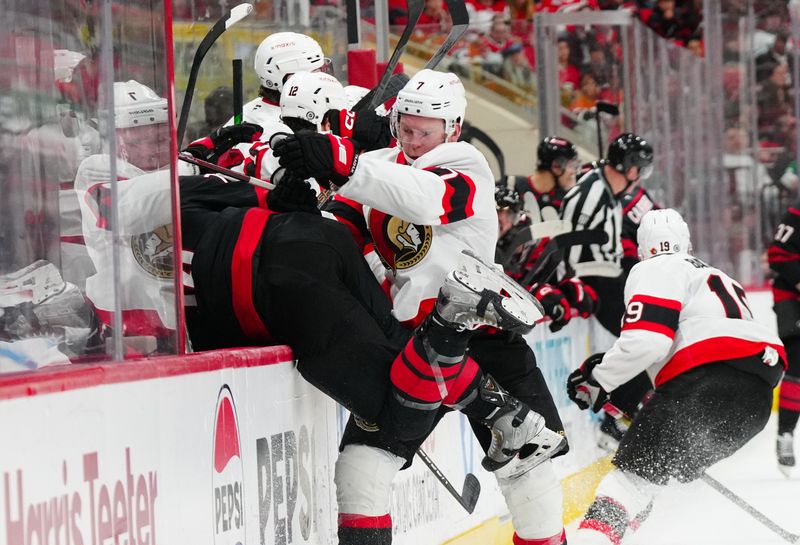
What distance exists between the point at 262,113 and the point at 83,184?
171 cm

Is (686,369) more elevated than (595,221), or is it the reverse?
(595,221)

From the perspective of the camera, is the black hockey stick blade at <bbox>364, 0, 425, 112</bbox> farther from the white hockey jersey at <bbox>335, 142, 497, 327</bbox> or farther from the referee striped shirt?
the referee striped shirt

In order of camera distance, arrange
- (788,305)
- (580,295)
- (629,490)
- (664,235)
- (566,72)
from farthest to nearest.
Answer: (566,72) < (788,305) < (580,295) < (664,235) < (629,490)

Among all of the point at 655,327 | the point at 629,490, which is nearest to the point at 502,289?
the point at 629,490

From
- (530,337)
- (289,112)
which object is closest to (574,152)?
(530,337)

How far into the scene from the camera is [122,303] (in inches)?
87.0

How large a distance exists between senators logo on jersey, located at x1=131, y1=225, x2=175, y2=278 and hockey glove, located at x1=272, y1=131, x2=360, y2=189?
0.33m

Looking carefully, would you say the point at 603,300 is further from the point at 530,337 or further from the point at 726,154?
the point at 726,154

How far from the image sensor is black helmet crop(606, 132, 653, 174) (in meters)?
6.15

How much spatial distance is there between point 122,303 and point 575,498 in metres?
3.07

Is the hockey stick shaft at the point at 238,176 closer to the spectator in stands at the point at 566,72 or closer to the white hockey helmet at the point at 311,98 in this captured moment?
the white hockey helmet at the point at 311,98

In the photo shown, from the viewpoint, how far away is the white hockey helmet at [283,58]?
148 inches

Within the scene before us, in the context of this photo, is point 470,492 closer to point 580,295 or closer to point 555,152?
point 580,295

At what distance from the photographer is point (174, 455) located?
2102 mm
